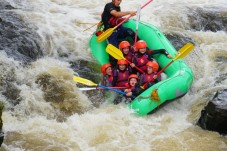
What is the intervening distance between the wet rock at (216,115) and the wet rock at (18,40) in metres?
2.99

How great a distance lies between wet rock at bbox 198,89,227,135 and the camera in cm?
485

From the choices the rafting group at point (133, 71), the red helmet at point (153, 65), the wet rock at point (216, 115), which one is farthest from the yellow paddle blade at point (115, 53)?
the wet rock at point (216, 115)

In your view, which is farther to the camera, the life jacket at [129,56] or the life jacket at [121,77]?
the life jacket at [129,56]

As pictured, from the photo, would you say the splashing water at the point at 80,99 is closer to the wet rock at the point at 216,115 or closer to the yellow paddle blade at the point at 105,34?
the wet rock at the point at 216,115

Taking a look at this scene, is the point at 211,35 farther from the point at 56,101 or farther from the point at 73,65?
the point at 56,101

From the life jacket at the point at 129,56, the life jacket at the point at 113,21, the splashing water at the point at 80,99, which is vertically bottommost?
the splashing water at the point at 80,99

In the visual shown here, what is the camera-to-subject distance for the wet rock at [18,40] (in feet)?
20.8

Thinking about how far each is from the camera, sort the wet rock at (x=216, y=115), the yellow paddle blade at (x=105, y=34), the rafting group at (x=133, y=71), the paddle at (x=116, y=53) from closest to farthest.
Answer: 1. the wet rock at (x=216, y=115)
2. the rafting group at (x=133, y=71)
3. the paddle at (x=116, y=53)
4. the yellow paddle blade at (x=105, y=34)

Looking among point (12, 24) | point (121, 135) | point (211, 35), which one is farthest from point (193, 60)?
point (12, 24)

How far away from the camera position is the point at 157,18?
8547 mm

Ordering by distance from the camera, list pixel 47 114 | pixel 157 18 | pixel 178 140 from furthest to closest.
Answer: pixel 157 18, pixel 47 114, pixel 178 140

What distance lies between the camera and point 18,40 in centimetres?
662

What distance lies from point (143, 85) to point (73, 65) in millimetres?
1446

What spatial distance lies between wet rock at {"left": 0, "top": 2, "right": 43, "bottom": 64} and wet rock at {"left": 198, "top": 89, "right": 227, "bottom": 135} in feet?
9.82
